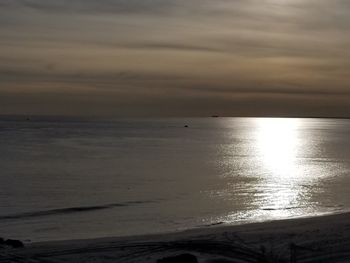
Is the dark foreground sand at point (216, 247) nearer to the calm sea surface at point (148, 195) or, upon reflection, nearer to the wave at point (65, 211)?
the calm sea surface at point (148, 195)

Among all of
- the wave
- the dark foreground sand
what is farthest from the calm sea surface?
the dark foreground sand

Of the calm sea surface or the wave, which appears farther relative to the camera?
the wave

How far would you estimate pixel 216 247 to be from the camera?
17578 mm

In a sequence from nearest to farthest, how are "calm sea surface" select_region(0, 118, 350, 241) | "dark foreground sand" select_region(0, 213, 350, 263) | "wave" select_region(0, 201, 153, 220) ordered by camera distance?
"dark foreground sand" select_region(0, 213, 350, 263) < "calm sea surface" select_region(0, 118, 350, 241) < "wave" select_region(0, 201, 153, 220)

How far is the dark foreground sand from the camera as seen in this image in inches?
634

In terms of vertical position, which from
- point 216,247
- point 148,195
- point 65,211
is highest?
point 148,195

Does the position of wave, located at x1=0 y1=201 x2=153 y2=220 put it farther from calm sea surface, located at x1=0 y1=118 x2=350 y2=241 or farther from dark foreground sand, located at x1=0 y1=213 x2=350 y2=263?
Answer: dark foreground sand, located at x1=0 y1=213 x2=350 y2=263

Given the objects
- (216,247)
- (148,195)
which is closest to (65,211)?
(148,195)

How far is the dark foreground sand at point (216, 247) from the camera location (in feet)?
52.8

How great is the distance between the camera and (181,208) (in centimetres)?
2973

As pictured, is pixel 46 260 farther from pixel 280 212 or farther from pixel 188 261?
pixel 280 212

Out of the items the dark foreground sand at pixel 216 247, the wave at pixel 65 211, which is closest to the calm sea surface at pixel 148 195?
the wave at pixel 65 211

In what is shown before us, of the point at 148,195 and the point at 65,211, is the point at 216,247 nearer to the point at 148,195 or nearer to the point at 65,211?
the point at 65,211

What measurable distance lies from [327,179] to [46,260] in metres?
33.4
